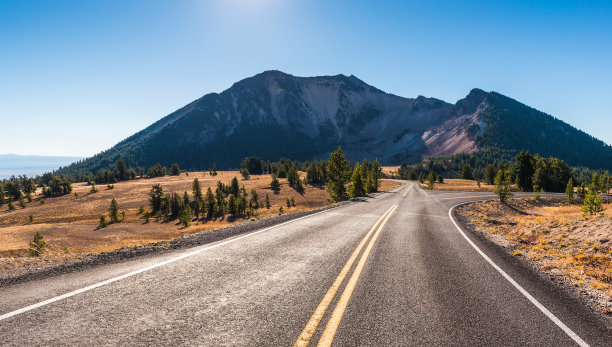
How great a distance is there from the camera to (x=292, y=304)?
447cm

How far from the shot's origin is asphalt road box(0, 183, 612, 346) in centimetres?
355

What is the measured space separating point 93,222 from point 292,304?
68376mm

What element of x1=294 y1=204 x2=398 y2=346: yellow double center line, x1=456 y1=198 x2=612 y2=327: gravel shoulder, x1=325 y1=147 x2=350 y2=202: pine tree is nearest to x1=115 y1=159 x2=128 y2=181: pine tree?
x1=325 y1=147 x2=350 y2=202: pine tree

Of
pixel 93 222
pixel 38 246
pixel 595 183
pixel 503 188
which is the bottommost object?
pixel 93 222

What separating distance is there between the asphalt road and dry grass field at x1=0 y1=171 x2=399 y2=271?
161 inches

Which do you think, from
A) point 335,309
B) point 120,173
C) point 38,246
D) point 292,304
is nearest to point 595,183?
point 335,309

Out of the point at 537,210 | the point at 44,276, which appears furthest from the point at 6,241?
the point at 537,210

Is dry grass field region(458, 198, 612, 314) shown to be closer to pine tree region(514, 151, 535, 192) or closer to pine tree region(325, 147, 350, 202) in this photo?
pine tree region(325, 147, 350, 202)

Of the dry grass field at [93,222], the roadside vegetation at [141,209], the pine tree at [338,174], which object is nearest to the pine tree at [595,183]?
the roadside vegetation at [141,209]

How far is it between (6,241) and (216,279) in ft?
164

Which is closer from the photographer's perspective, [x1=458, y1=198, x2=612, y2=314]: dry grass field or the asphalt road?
the asphalt road

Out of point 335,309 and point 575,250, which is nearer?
point 335,309

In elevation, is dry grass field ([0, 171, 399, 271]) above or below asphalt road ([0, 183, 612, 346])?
below

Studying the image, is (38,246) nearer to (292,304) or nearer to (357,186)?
(292,304)
